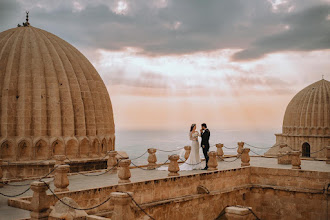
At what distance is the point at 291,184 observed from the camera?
675 inches

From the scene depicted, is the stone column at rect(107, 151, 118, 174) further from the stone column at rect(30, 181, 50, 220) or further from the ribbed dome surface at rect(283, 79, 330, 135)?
the ribbed dome surface at rect(283, 79, 330, 135)

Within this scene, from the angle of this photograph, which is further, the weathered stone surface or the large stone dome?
the large stone dome

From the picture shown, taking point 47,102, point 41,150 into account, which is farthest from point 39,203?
point 47,102

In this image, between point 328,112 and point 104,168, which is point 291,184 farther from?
point 328,112

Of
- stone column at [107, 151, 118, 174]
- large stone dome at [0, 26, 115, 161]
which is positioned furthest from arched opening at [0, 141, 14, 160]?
stone column at [107, 151, 118, 174]

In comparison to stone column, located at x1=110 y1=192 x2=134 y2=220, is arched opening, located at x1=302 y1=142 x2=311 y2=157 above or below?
below

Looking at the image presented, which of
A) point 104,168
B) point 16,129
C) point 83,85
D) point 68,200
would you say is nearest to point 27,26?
point 83,85

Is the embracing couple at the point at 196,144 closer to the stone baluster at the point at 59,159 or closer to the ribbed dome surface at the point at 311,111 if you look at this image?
the stone baluster at the point at 59,159

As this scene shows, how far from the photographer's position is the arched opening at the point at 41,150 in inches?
642

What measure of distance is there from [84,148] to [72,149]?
605mm

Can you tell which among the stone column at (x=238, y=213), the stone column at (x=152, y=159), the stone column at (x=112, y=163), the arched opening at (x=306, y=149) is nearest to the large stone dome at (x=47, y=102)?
the stone column at (x=112, y=163)

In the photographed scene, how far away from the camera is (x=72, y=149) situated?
55.9ft

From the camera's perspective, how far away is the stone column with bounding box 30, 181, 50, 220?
9125 millimetres

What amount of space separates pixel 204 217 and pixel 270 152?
69.9 feet
